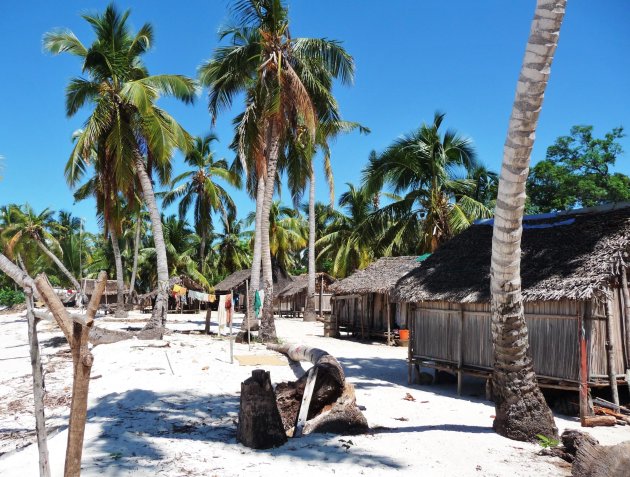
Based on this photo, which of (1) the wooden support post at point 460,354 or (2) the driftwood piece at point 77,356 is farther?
(1) the wooden support post at point 460,354

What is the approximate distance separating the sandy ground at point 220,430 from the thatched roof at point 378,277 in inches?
283

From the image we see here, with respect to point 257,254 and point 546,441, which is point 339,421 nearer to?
point 546,441

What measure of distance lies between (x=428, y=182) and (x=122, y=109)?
11158 mm

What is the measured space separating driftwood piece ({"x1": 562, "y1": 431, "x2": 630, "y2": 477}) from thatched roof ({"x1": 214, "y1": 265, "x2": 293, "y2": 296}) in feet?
112

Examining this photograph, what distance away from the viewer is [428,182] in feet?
65.7

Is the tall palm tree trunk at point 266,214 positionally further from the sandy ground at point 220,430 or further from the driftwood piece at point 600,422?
the driftwood piece at point 600,422

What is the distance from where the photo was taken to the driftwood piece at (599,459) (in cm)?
468

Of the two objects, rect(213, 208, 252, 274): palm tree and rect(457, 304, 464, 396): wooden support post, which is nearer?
rect(457, 304, 464, 396): wooden support post

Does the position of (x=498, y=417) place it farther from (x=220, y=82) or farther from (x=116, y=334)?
(x=220, y=82)

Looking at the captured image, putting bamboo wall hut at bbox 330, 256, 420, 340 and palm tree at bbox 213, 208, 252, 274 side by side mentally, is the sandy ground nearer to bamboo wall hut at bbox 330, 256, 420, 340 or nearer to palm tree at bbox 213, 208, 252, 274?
bamboo wall hut at bbox 330, 256, 420, 340

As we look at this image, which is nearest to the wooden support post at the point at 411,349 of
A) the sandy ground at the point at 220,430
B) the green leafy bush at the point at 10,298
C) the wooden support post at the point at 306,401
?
the sandy ground at the point at 220,430

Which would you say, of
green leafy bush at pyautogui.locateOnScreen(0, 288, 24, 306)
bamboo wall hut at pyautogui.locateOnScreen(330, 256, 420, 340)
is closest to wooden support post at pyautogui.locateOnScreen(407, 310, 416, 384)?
bamboo wall hut at pyautogui.locateOnScreen(330, 256, 420, 340)

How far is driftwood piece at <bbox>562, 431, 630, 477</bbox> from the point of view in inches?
184

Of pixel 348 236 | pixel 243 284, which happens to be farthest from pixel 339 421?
pixel 243 284
